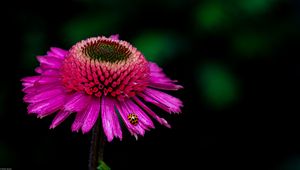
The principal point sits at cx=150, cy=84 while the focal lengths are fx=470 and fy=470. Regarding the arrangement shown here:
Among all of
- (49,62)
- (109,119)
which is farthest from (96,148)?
(49,62)

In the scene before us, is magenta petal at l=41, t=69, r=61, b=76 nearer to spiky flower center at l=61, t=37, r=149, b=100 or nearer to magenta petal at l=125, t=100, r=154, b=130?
spiky flower center at l=61, t=37, r=149, b=100

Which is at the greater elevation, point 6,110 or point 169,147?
point 6,110

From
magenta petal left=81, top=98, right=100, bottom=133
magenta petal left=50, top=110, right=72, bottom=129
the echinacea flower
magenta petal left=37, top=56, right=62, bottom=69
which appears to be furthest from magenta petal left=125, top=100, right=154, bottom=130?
magenta petal left=37, top=56, right=62, bottom=69

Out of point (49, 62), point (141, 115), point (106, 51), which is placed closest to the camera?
point (141, 115)

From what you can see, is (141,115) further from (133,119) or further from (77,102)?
(77,102)

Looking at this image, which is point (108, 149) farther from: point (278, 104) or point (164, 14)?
point (278, 104)

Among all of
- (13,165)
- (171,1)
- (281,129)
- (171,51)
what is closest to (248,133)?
(281,129)

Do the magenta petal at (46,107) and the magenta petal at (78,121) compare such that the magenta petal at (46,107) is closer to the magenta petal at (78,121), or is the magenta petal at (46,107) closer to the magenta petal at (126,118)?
the magenta petal at (78,121)
